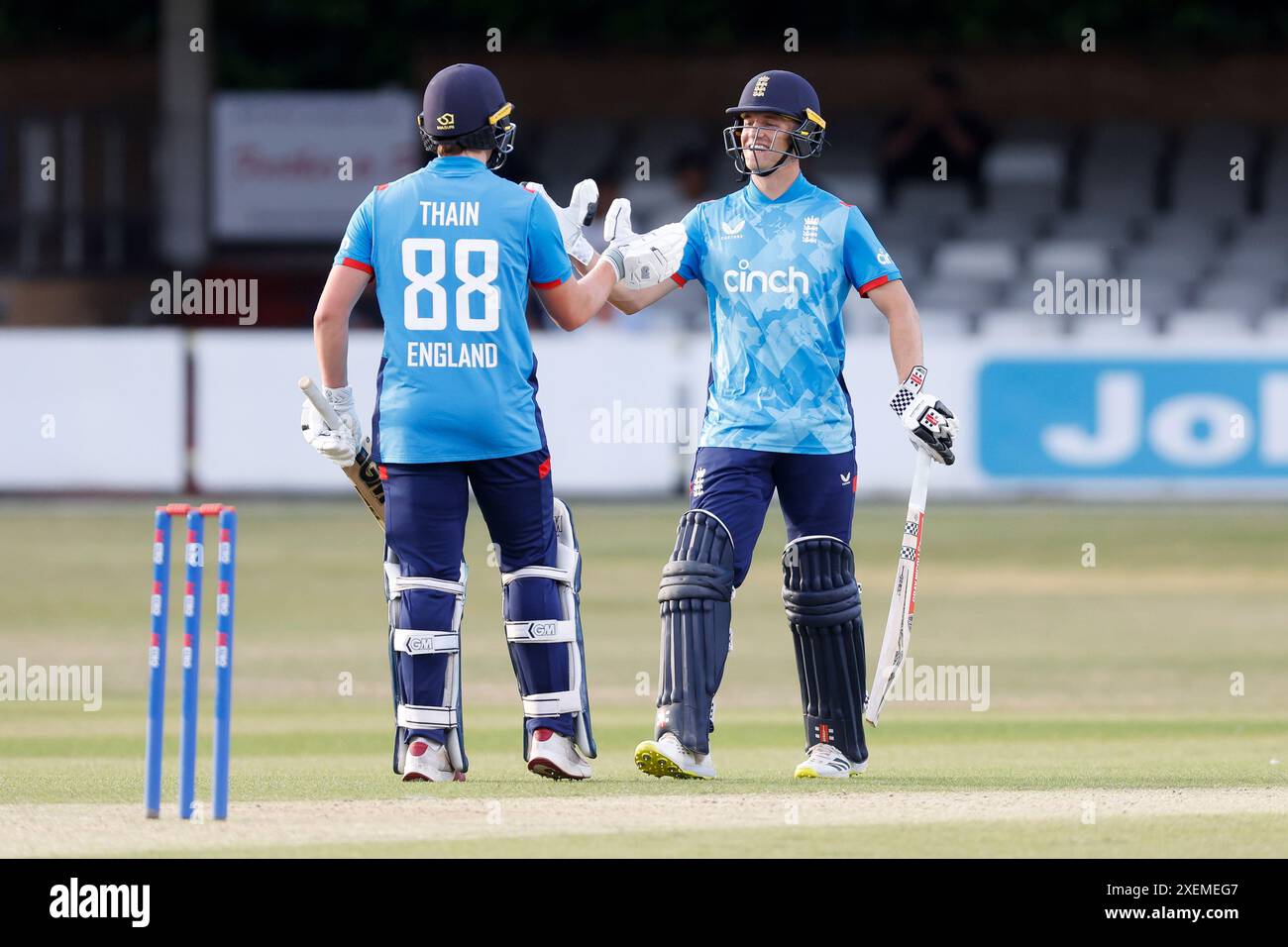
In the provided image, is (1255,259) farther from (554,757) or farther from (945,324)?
(554,757)

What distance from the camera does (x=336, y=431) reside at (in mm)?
7594

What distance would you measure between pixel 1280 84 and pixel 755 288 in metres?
20.2

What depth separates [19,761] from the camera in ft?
29.8

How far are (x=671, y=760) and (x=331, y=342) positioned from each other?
63.7 inches

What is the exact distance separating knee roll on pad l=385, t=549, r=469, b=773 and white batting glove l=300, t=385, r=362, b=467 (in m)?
0.43

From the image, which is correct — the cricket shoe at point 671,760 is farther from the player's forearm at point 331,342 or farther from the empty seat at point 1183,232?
the empty seat at point 1183,232

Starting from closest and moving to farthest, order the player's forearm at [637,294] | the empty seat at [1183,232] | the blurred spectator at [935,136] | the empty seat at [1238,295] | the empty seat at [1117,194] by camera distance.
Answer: the player's forearm at [637,294] → the blurred spectator at [935,136] → the empty seat at [1238,295] → the empty seat at [1183,232] → the empty seat at [1117,194]

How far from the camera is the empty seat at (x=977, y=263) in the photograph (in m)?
25.2

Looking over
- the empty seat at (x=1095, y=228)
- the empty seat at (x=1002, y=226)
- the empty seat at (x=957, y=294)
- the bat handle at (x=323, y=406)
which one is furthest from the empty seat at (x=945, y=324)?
the bat handle at (x=323, y=406)

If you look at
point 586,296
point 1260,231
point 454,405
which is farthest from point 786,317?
point 1260,231

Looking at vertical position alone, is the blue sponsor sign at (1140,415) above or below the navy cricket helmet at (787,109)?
below

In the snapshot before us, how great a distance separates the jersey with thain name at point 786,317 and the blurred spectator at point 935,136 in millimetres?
16382
